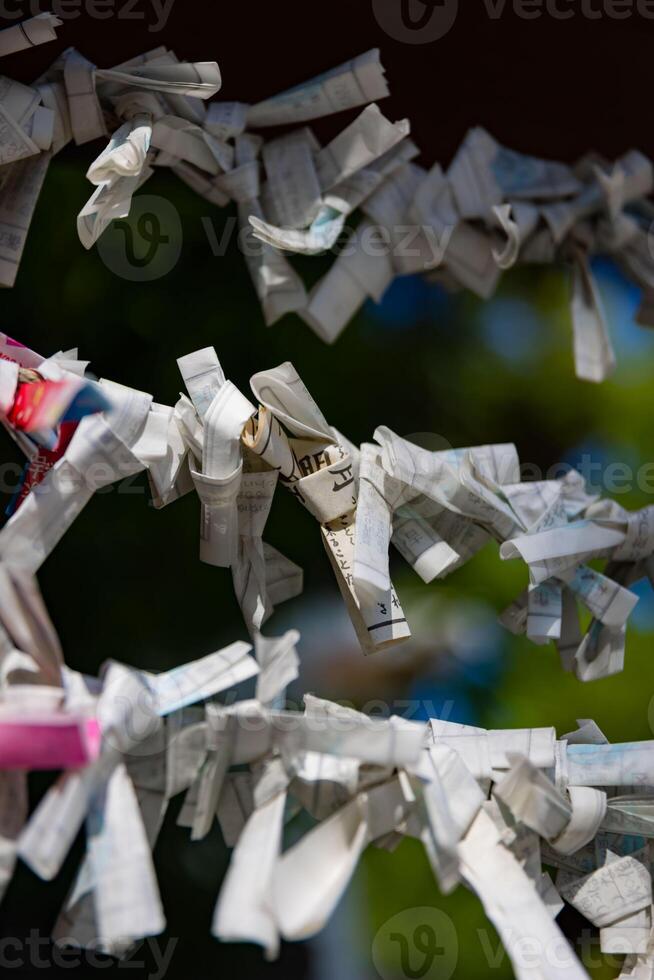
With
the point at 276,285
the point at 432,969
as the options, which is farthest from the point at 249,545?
the point at 432,969

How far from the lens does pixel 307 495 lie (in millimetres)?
370

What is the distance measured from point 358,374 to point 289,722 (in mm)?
243

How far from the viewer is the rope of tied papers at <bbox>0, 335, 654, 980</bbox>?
28 cm

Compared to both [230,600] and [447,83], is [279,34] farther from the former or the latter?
[230,600]

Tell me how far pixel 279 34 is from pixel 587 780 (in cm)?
36

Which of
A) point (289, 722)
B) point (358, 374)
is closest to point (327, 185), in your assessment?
point (358, 374)

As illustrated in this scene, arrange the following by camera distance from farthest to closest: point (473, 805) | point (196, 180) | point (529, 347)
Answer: point (529, 347) → point (196, 180) → point (473, 805)

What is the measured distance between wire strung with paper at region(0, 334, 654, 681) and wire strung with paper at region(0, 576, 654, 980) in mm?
48

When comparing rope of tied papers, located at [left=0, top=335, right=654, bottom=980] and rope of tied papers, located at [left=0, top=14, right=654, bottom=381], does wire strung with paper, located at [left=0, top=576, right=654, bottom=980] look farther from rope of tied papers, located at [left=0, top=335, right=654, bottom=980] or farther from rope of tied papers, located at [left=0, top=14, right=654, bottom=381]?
rope of tied papers, located at [left=0, top=14, right=654, bottom=381]

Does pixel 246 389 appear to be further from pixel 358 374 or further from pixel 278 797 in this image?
pixel 278 797

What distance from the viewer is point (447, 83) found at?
0.49 m

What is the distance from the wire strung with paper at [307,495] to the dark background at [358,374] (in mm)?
93

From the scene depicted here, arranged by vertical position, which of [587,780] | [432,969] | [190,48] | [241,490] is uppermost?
[190,48]

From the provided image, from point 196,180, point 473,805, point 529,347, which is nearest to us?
point 473,805
